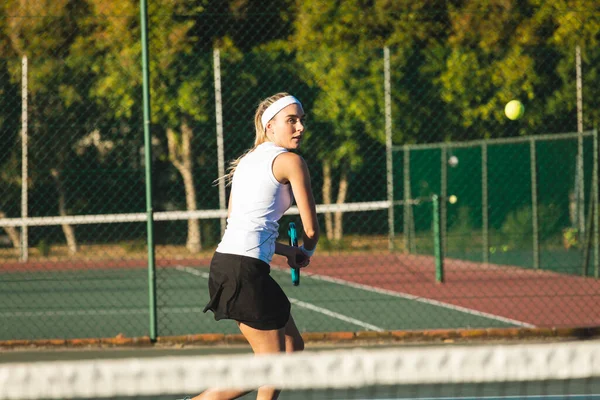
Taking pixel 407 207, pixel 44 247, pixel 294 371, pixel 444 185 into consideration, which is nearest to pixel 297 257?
pixel 294 371

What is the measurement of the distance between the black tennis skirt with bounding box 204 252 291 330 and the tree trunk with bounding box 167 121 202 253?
10.2 metres

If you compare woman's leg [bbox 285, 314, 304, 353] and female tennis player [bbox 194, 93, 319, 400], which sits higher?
female tennis player [bbox 194, 93, 319, 400]

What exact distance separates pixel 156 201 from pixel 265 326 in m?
15.2

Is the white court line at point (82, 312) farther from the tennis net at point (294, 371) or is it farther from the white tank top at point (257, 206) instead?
the tennis net at point (294, 371)

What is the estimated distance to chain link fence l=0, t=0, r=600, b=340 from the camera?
1331 centimetres

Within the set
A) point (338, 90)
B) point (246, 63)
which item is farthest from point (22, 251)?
point (338, 90)

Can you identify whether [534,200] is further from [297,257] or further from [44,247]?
[297,257]

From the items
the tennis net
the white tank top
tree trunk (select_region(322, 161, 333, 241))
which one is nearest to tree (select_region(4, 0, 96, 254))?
tree trunk (select_region(322, 161, 333, 241))

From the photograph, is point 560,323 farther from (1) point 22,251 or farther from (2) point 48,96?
(1) point 22,251

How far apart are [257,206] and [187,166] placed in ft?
43.2

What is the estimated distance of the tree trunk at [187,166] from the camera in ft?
51.2

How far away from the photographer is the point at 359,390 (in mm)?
6316

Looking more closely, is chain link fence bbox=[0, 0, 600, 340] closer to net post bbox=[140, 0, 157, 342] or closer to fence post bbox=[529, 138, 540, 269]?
fence post bbox=[529, 138, 540, 269]

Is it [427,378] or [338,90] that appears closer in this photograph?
[427,378]
